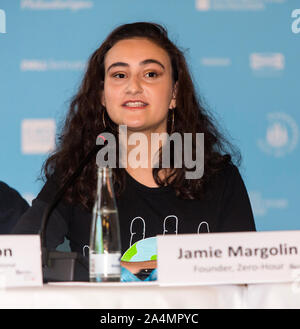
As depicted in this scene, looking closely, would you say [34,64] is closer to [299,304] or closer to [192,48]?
[192,48]

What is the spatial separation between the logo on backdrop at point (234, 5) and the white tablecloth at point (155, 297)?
168 cm

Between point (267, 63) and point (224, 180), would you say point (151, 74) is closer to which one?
point (224, 180)

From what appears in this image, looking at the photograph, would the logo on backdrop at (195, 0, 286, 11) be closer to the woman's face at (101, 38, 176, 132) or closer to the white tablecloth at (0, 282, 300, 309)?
the woman's face at (101, 38, 176, 132)

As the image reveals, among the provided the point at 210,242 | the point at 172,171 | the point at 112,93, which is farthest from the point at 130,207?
the point at 210,242

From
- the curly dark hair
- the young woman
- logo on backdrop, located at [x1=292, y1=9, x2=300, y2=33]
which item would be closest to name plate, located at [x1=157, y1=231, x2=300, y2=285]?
the young woman

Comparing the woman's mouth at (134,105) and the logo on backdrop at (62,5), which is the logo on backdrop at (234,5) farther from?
the woman's mouth at (134,105)

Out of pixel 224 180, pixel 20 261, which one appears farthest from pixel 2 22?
pixel 20 261

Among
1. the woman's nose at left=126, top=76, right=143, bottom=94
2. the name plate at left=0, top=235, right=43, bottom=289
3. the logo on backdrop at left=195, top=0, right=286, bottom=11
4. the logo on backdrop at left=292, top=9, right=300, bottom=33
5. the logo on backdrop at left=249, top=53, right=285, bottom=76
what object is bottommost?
the name plate at left=0, top=235, right=43, bottom=289

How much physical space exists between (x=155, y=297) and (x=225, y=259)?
0.13 m

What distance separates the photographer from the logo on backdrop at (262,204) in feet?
7.39

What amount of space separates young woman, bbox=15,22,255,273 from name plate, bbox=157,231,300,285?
698 millimetres

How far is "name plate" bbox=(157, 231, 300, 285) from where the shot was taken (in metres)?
0.86

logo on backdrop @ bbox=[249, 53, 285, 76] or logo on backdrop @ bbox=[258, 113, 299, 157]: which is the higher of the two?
logo on backdrop @ bbox=[249, 53, 285, 76]
